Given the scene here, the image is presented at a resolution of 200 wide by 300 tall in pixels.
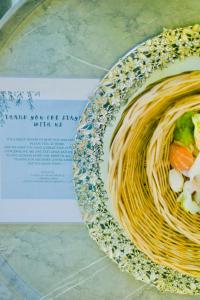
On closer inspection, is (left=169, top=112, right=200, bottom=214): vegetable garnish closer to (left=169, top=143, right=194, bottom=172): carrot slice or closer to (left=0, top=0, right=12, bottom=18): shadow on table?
(left=169, top=143, right=194, bottom=172): carrot slice

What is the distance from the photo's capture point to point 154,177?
2.87 feet

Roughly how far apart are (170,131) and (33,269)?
1.26 feet

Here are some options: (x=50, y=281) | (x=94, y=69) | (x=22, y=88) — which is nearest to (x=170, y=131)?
(x=94, y=69)

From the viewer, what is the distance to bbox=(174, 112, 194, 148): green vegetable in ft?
2.80

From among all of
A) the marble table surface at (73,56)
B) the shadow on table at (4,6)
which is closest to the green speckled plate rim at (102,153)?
the marble table surface at (73,56)

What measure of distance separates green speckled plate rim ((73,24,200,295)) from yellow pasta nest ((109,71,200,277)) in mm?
30

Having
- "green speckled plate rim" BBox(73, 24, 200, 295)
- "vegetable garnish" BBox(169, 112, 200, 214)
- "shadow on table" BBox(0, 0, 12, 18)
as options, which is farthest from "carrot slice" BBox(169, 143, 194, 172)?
"shadow on table" BBox(0, 0, 12, 18)

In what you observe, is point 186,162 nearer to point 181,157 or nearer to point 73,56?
point 181,157

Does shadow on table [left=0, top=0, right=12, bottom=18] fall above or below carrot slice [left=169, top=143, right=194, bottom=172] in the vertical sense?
above

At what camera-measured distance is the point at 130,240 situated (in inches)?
36.1

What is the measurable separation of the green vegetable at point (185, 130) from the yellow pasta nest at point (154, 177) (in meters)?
0.02

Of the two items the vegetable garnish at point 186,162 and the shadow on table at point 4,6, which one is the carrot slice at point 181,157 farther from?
the shadow on table at point 4,6

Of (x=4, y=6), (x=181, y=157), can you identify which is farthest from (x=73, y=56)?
(x=181, y=157)

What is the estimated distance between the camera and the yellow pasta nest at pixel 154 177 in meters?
0.82
